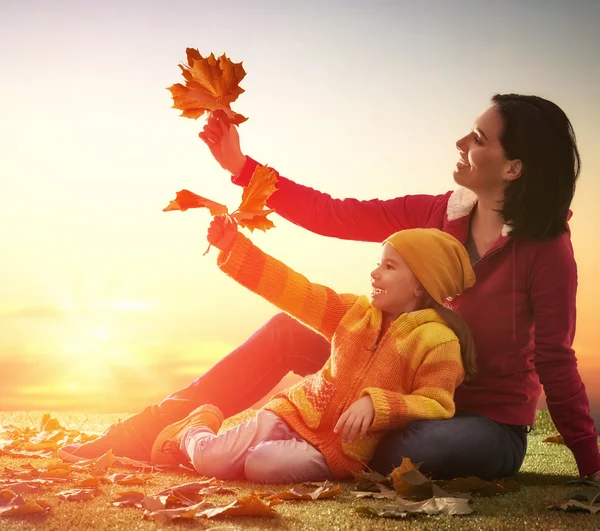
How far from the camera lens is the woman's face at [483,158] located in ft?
11.2

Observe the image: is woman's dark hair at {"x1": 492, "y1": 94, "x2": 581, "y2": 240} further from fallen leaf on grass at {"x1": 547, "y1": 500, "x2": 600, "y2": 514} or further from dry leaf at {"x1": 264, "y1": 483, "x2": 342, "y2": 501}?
dry leaf at {"x1": 264, "y1": 483, "x2": 342, "y2": 501}

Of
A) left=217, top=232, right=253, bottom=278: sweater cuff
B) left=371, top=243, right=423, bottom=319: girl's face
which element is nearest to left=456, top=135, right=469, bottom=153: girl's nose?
left=371, top=243, right=423, bottom=319: girl's face

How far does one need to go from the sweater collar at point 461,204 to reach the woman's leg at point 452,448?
97 centimetres

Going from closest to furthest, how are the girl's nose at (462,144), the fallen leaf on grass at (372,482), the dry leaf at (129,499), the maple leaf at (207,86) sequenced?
the dry leaf at (129,499) < the fallen leaf on grass at (372,482) < the maple leaf at (207,86) < the girl's nose at (462,144)

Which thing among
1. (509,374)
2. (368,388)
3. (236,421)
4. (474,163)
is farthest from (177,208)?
(236,421)

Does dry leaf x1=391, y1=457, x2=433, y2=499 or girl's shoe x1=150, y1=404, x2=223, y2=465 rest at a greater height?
girl's shoe x1=150, y1=404, x2=223, y2=465

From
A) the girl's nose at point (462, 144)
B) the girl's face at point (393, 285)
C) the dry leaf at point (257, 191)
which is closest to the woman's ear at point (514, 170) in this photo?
the girl's nose at point (462, 144)

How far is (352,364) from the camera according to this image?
3156 millimetres

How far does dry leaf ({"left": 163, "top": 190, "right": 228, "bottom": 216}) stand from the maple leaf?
16.1 inches

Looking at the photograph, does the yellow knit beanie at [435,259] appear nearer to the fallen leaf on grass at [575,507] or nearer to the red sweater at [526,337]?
the red sweater at [526,337]

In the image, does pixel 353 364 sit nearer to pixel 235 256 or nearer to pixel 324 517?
pixel 235 256

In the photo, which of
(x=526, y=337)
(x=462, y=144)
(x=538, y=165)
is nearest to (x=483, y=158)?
(x=462, y=144)

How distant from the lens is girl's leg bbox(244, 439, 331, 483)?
3012mm

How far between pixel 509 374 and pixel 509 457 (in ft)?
1.21
